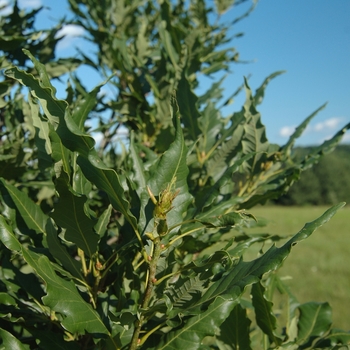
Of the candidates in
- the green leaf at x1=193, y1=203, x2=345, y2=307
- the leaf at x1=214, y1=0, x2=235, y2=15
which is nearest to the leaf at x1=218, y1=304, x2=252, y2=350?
the green leaf at x1=193, y1=203, x2=345, y2=307

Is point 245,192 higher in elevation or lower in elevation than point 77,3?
lower

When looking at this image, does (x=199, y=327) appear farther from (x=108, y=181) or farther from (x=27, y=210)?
(x=27, y=210)

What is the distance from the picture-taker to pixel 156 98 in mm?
1721

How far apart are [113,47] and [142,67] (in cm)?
14

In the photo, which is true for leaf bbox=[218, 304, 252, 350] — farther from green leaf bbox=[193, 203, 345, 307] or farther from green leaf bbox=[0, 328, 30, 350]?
green leaf bbox=[0, 328, 30, 350]

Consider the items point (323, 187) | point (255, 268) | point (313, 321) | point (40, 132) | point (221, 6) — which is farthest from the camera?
point (323, 187)

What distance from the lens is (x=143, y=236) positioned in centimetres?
96

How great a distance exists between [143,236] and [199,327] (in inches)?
8.9

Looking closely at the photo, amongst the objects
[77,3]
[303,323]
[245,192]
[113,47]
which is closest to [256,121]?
[245,192]

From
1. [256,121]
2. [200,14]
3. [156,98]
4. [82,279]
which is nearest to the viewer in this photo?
[82,279]

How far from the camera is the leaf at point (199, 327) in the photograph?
0.91m

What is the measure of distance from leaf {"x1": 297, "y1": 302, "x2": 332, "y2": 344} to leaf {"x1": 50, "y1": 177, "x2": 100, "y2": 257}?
0.71 metres

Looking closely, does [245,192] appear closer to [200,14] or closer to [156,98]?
[156,98]

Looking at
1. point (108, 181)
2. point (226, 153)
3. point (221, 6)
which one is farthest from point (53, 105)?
point (221, 6)
